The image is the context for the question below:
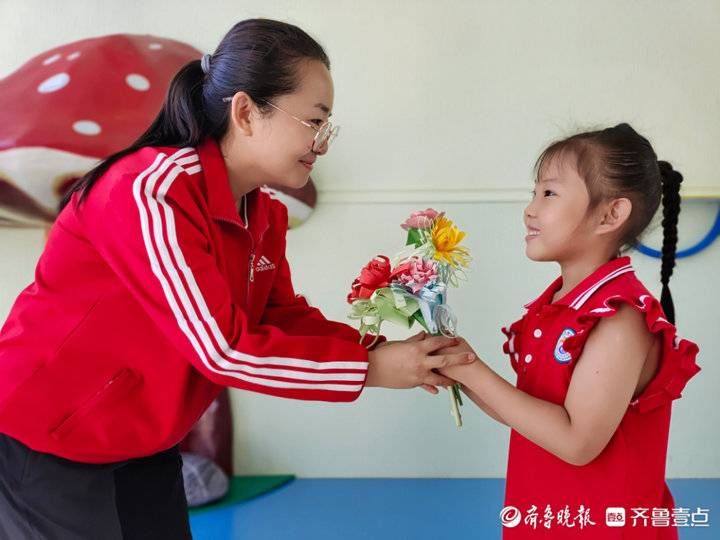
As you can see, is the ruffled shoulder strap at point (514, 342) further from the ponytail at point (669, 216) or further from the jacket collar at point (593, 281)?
the ponytail at point (669, 216)

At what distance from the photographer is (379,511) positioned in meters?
2.63

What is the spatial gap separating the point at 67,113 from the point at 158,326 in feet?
4.69

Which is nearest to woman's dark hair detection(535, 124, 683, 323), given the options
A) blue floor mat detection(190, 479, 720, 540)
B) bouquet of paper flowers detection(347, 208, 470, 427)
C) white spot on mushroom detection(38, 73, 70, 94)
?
bouquet of paper flowers detection(347, 208, 470, 427)

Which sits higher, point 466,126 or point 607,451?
point 466,126

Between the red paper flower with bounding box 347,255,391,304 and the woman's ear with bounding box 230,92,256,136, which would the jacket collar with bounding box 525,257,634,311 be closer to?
the red paper flower with bounding box 347,255,391,304

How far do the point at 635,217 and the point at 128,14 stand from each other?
7.04ft

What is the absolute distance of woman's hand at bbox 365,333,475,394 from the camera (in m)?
1.39

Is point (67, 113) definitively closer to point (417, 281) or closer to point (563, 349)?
point (417, 281)

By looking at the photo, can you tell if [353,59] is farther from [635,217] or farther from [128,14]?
[635,217]

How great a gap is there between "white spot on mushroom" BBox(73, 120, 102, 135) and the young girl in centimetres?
158

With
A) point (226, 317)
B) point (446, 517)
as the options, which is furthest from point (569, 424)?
point (446, 517)

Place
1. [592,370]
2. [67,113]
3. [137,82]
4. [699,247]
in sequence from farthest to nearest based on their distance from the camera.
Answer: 1. [699,247]
2. [137,82]
3. [67,113]
4. [592,370]

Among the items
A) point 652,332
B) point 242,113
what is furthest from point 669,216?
point 242,113

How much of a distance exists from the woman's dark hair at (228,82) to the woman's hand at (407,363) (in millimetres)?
491
